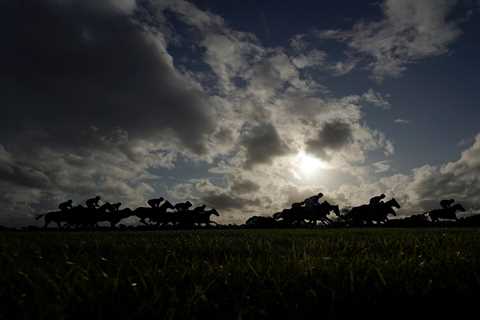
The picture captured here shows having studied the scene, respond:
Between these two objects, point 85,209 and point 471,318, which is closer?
point 471,318

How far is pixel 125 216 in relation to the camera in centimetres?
3419

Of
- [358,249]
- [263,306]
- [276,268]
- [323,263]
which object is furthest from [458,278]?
[358,249]

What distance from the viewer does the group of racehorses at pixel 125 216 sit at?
33094 mm

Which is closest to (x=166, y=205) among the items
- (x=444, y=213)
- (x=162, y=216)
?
(x=162, y=216)

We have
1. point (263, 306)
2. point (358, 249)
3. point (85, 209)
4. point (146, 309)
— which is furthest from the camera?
point (85, 209)

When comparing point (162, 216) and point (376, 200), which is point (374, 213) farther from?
point (162, 216)

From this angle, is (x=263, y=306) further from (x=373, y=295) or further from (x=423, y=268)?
(x=423, y=268)

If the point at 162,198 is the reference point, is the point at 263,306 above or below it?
below

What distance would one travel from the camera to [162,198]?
35219mm

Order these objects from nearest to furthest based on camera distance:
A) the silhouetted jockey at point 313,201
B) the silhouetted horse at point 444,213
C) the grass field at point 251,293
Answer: the grass field at point 251,293 → the silhouetted horse at point 444,213 → the silhouetted jockey at point 313,201

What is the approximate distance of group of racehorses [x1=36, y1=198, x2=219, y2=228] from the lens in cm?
3309

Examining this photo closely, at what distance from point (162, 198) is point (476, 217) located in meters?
27.3

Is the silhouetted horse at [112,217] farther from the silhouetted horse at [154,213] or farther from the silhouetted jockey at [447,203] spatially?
the silhouetted jockey at [447,203]

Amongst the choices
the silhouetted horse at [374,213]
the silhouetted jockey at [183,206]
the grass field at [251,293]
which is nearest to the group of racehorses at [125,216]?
the silhouetted jockey at [183,206]
